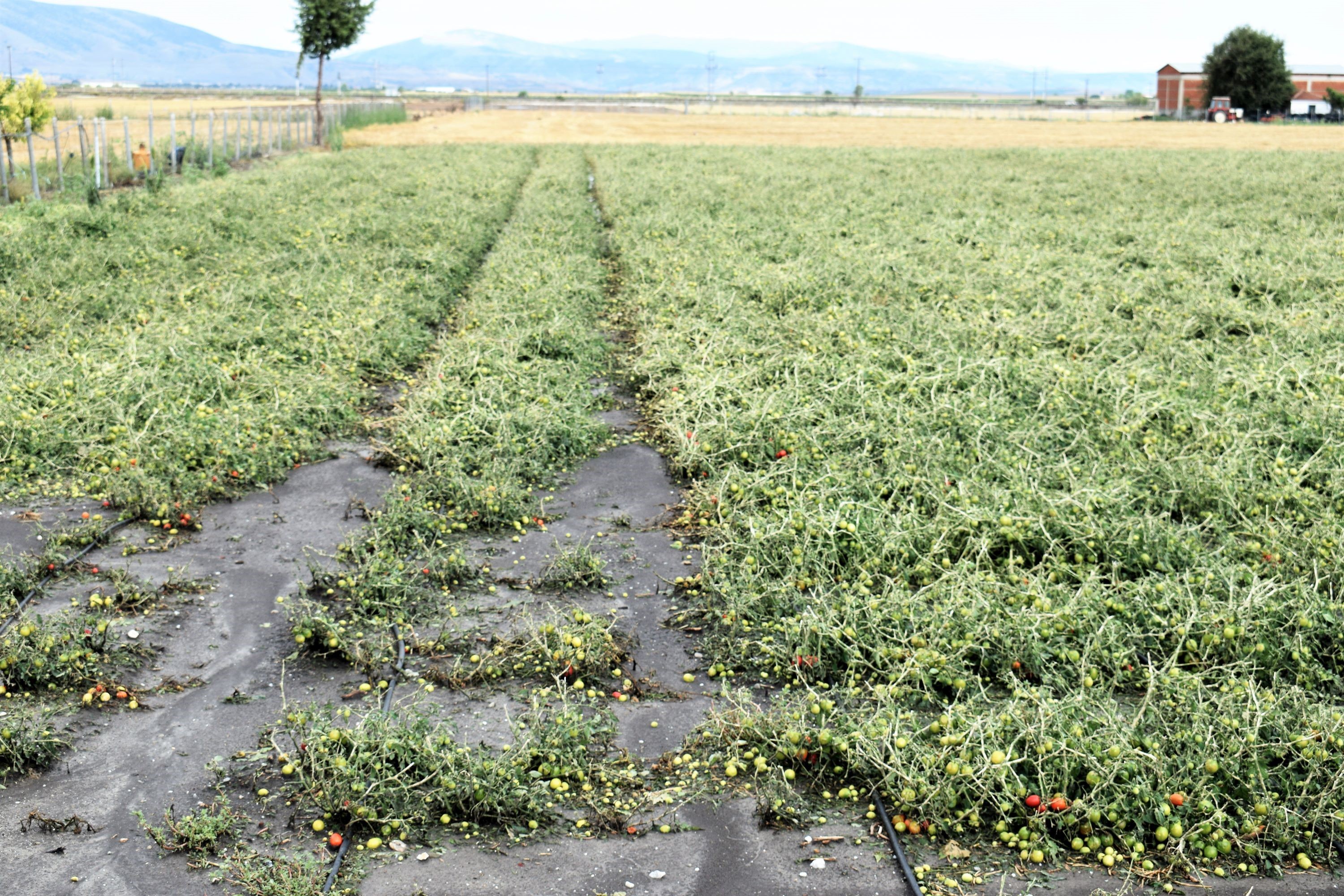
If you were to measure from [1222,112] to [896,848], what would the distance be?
96039 mm

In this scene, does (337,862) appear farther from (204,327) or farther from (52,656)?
(204,327)

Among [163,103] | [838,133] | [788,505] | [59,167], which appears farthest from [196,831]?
[163,103]

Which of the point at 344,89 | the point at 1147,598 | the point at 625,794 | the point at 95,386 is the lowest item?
the point at 625,794

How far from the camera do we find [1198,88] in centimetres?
9794

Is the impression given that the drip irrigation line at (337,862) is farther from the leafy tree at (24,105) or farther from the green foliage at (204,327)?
the leafy tree at (24,105)

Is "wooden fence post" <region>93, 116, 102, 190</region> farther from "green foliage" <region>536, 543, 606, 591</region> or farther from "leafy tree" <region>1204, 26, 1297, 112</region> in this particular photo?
"leafy tree" <region>1204, 26, 1297, 112</region>

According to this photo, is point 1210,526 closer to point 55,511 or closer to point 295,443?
point 295,443

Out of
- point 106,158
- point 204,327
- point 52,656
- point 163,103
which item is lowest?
point 52,656

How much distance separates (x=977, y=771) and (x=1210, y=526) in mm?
3190

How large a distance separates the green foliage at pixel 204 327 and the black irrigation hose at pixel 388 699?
2579mm

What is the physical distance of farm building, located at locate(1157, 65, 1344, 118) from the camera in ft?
298

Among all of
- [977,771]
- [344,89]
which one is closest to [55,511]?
[977,771]

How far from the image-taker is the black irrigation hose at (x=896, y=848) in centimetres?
394

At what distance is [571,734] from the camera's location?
461 centimetres
